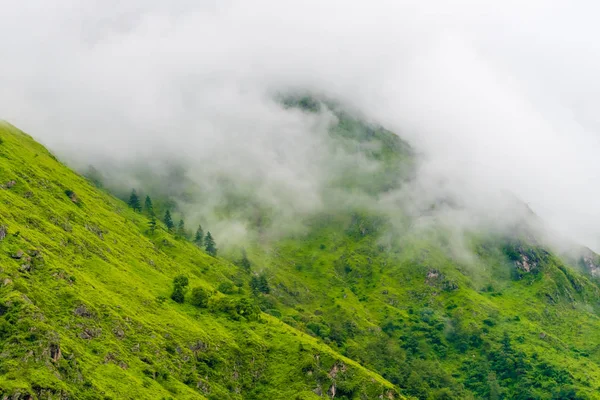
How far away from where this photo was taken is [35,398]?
157125 mm

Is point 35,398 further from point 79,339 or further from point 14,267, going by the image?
point 14,267

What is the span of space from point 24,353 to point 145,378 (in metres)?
43.1

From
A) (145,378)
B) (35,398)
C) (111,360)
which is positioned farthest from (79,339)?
(35,398)

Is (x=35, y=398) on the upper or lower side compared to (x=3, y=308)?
Answer: lower

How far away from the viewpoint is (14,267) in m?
197

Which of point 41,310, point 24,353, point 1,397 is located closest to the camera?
point 1,397

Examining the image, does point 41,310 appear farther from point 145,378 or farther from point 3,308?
point 145,378

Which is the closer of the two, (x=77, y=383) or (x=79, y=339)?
(x=77, y=383)

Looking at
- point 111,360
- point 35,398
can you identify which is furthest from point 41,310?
point 35,398

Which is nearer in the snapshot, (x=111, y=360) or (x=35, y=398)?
(x=35, y=398)

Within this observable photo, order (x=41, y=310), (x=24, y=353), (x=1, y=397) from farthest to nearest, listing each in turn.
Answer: (x=41, y=310) < (x=24, y=353) < (x=1, y=397)

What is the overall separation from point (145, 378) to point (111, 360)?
41.7 ft

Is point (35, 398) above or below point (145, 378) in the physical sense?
below

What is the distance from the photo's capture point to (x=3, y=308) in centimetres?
17900
